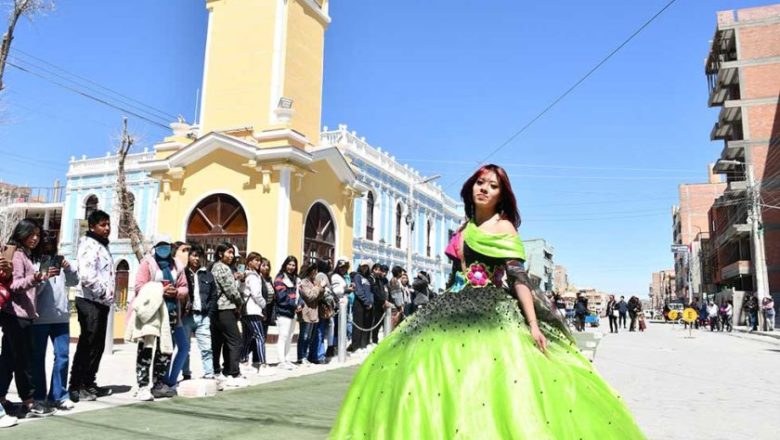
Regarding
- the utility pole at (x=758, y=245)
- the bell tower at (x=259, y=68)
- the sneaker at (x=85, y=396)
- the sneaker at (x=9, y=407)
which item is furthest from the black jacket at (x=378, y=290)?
the utility pole at (x=758, y=245)

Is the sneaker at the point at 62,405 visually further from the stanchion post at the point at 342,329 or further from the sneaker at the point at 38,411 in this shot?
the stanchion post at the point at 342,329

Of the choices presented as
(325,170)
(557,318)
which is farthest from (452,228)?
(557,318)

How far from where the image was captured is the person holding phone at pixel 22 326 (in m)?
4.70

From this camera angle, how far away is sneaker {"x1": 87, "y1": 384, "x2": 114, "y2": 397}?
5676 mm

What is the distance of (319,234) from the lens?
1616cm

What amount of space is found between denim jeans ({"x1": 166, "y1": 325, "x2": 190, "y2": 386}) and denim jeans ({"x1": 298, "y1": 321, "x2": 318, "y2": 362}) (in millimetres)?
2740

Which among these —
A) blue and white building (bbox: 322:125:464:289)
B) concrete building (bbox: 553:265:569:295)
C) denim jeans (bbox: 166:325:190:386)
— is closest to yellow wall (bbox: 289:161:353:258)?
denim jeans (bbox: 166:325:190:386)

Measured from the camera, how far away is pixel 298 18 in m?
16.5

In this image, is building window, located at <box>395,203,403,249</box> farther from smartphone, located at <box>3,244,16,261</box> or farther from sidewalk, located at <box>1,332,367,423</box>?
smartphone, located at <box>3,244,16,261</box>

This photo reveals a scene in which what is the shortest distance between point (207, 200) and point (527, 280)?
13824 millimetres

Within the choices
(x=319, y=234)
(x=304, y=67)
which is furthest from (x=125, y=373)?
(x=304, y=67)

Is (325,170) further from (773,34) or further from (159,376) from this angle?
(773,34)

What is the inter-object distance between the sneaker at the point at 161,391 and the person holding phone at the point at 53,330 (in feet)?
2.45

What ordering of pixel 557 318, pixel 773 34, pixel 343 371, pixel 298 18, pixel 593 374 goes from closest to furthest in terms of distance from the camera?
pixel 593 374 → pixel 557 318 → pixel 343 371 → pixel 298 18 → pixel 773 34
